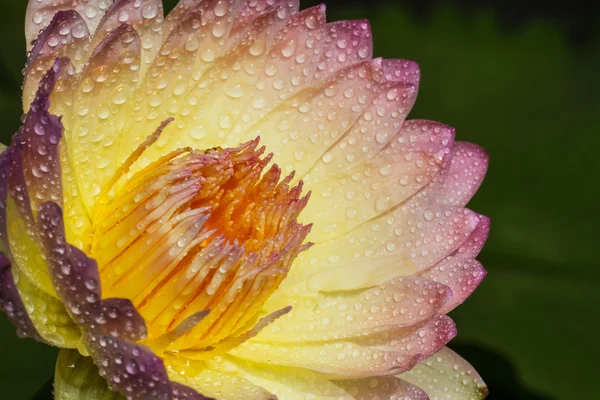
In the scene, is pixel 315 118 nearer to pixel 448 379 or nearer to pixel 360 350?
pixel 360 350

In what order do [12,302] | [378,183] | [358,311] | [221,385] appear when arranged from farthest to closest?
1. [378,183]
2. [358,311]
3. [221,385]
4. [12,302]

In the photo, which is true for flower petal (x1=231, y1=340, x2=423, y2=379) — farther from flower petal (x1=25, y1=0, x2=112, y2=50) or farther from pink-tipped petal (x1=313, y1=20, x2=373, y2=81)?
flower petal (x1=25, y1=0, x2=112, y2=50)

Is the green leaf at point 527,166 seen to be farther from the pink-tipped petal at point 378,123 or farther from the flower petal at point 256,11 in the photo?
the flower petal at point 256,11

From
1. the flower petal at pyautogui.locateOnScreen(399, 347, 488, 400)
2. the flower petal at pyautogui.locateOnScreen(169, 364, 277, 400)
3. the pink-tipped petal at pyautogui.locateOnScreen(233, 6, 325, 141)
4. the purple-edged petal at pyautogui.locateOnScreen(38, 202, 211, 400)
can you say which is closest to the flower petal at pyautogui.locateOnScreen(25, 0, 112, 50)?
the pink-tipped petal at pyautogui.locateOnScreen(233, 6, 325, 141)

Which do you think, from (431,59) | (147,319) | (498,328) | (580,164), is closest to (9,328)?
(147,319)

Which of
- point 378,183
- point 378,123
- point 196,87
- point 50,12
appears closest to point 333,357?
point 378,183

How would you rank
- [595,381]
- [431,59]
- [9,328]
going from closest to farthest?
1. [9,328]
2. [595,381]
3. [431,59]

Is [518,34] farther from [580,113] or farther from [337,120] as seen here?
[337,120]
